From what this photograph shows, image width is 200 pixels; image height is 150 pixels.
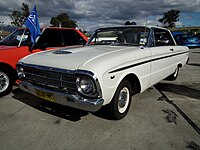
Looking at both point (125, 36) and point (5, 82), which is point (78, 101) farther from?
point (5, 82)

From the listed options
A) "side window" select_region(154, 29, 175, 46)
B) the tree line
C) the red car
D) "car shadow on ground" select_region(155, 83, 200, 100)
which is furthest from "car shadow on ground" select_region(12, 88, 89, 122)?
the tree line

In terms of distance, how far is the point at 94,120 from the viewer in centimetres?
329

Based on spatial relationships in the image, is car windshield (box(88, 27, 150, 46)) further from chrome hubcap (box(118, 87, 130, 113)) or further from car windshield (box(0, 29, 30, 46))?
car windshield (box(0, 29, 30, 46))

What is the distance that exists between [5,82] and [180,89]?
4811mm

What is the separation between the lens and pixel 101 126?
3.09 m

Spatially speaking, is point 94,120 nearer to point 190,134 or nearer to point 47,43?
point 190,134

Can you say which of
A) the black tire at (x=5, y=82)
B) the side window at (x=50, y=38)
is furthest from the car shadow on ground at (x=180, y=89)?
the black tire at (x=5, y=82)

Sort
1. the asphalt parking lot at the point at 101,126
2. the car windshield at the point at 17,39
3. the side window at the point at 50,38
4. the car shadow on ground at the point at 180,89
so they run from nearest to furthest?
the asphalt parking lot at the point at 101,126 → the car shadow on ground at the point at 180,89 → the car windshield at the point at 17,39 → the side window at the point at 50,38

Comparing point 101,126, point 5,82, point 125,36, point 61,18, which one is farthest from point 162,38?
point 61,18

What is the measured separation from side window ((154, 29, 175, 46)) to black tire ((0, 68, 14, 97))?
382 cm

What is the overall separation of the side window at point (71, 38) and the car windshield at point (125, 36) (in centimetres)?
160

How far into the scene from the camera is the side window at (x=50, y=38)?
17.7ft

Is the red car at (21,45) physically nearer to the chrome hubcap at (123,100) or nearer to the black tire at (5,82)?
the black tire at (5,82)

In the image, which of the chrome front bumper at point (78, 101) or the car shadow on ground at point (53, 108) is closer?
the chrome front bumper at point (78, 101)
